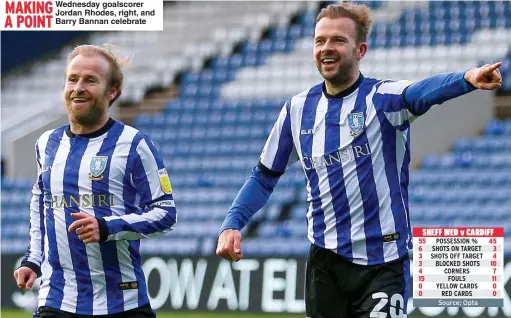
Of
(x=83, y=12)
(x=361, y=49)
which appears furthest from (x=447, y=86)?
(x=83, y=12)

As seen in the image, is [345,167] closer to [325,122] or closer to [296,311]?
[325,122]

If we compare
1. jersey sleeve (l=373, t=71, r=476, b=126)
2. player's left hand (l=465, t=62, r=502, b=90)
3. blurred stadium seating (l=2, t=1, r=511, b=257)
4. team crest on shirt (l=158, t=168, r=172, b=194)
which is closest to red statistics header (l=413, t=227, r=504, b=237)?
blurred stadium seating (l=2, t=1, r=511, b=257)

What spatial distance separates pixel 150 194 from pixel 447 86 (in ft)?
4.41

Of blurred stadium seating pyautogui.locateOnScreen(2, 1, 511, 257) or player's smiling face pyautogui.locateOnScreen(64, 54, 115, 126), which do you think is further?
blurred stadium seating pyautogui.locateOnScreen(2, 1, 511, 257)

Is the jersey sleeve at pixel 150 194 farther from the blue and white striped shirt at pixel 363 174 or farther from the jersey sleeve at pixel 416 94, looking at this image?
the jersey sleeve at pixel 416 94

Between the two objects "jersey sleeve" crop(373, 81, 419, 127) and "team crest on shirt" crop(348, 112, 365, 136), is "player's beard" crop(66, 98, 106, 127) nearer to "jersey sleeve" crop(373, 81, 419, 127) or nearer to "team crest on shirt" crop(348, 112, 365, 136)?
"team crest on shirt" crop(348, 112, 365, 136)

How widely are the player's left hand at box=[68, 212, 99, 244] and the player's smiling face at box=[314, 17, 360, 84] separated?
1.18 meters

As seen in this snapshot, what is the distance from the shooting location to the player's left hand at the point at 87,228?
4191mm

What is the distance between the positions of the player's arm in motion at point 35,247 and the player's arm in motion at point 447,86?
1666 millimetres

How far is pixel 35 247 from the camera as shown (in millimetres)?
4668

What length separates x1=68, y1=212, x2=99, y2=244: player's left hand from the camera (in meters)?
4.19

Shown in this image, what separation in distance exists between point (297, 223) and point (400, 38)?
3.96 m

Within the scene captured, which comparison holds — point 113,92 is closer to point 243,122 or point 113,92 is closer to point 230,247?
point 230,247

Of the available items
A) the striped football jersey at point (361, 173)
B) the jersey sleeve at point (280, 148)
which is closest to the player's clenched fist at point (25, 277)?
the jersey sleeve at point (280, 148)
